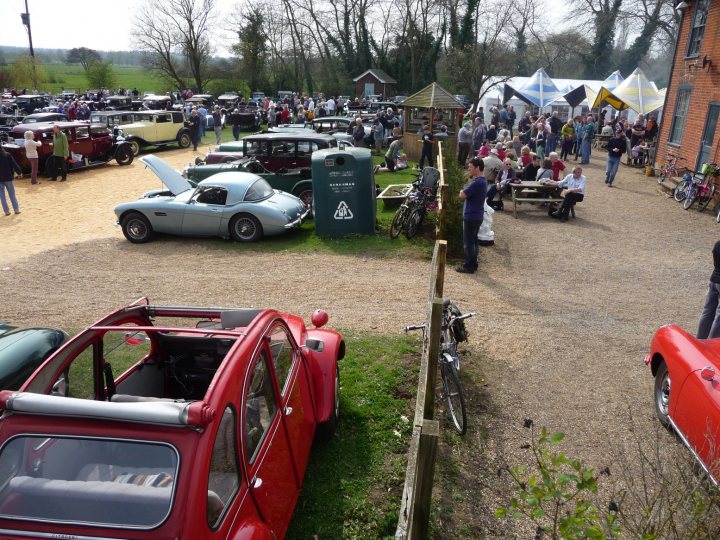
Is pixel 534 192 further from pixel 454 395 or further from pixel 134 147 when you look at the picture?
pixel 134 147

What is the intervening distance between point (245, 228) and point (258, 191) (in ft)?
2.73

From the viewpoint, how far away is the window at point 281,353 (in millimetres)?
3809

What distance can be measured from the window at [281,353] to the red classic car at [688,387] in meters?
2.80

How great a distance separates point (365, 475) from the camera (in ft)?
14.6

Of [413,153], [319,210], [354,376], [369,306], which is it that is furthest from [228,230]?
[413,153]

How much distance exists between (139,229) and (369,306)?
5.81m

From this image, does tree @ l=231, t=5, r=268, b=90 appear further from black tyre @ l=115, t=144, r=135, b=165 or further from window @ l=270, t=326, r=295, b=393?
window @ l=270, t=326, r=295, b=393

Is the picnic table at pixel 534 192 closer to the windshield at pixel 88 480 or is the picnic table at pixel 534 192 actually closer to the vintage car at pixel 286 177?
the vintage car at pixel 286 177

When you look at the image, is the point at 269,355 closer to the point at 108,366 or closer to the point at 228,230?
the point at 108,366

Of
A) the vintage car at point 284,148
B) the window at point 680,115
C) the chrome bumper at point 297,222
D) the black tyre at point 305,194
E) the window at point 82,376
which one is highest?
the window at point 680,115

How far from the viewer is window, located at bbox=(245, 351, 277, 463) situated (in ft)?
10.5

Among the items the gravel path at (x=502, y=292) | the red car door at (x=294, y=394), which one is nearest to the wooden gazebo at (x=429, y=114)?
the gravel path at (x=502, y=292)

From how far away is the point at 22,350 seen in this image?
5246mm

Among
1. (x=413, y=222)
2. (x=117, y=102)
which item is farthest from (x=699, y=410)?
(x=117, y=102)
